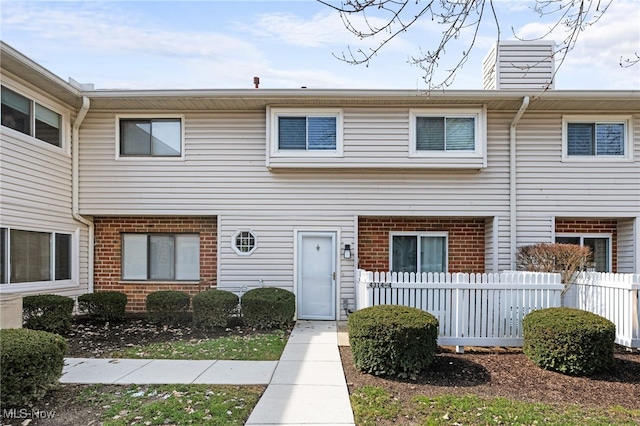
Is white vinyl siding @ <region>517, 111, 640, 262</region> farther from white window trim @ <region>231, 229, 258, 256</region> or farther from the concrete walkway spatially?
white window trim @ <region>231, 229, 258, 256</region>

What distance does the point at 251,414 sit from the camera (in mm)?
4582

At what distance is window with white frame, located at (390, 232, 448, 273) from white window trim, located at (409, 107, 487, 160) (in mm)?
1974

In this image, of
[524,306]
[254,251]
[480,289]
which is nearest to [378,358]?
[480,289]

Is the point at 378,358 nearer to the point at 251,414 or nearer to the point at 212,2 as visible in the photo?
the point at 251,414

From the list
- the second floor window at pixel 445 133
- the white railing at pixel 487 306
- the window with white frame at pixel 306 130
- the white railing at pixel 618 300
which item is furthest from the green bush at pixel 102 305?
the white railing at pixel 618 300

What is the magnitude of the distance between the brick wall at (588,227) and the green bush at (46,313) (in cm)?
1073

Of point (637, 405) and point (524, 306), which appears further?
point (524, 306)

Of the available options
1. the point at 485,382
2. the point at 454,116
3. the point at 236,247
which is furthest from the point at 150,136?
the point at 485,382

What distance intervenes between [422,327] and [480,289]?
2043 millimetres

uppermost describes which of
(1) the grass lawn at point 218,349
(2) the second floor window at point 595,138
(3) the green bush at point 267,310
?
(2) the second floor window at point 595,138

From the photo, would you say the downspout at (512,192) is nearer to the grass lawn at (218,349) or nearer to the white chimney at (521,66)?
the white chimney at (521,66)

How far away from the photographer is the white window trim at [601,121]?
9938 mm

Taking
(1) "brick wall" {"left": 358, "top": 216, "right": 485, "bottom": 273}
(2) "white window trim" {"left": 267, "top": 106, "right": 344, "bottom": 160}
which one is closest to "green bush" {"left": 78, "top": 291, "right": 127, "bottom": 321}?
(2) "white window trim" {"left": 267, "top": 106, "right": 344, "bottom": 160}

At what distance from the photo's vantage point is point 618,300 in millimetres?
7195
